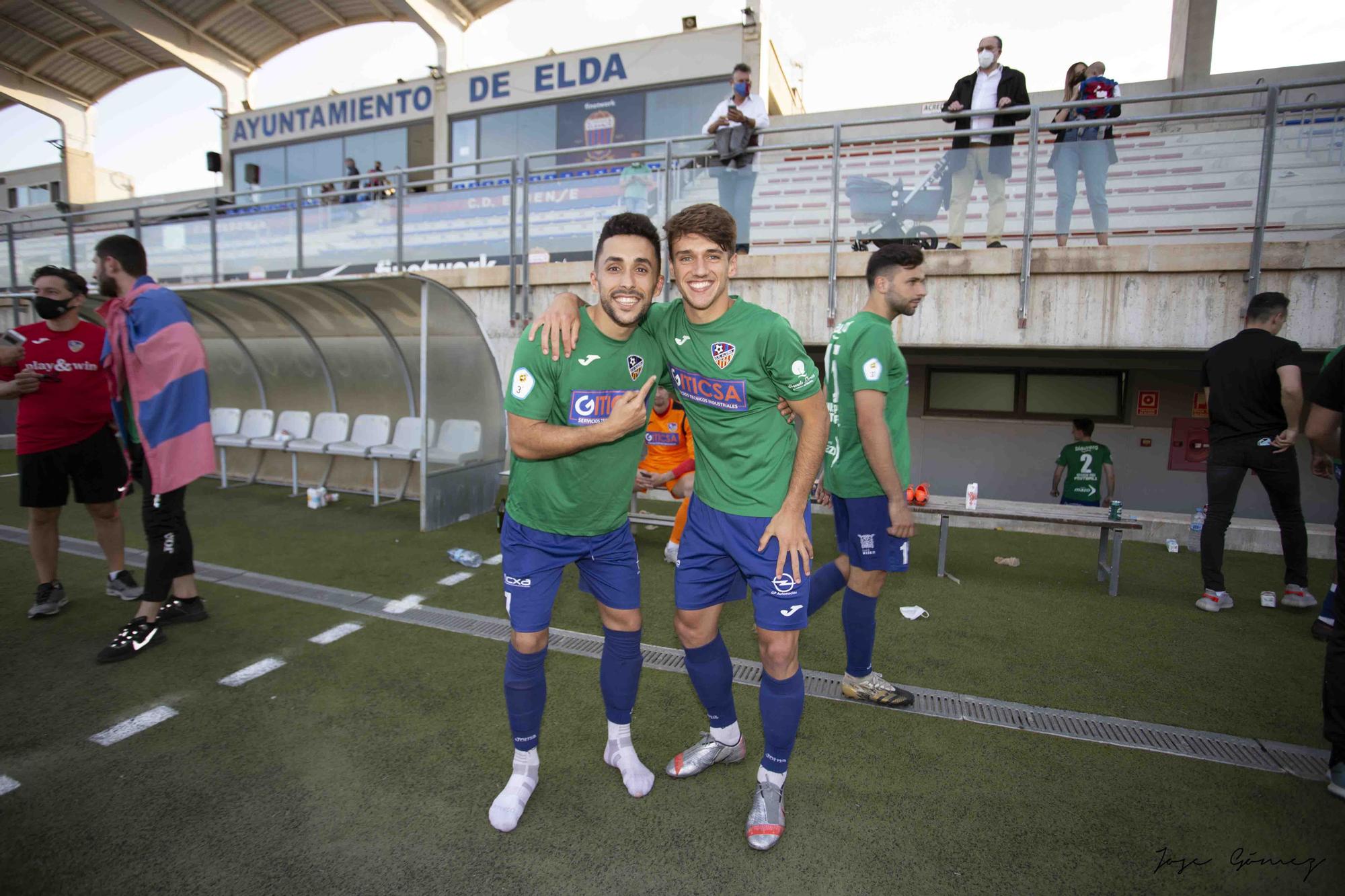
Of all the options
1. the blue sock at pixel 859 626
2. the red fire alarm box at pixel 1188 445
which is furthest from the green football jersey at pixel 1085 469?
the blue sock at pixel 859 626

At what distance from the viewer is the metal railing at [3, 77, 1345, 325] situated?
6172 millimetres

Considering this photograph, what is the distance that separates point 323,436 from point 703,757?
7687 millimetres

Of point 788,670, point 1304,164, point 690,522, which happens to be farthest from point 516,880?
point 1304,164

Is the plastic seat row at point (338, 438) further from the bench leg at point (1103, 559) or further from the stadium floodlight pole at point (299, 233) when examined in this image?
the bench leg at point (1103, 559)

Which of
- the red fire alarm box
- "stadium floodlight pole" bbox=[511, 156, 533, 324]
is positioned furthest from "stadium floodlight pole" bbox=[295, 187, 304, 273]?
the red fire alarm box

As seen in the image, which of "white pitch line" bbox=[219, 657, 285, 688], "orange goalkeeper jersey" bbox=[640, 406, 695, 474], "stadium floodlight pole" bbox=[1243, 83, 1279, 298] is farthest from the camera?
"stadium floodlight pole" bbox=[1243, 83, 1279, 298]

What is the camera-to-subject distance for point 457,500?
7191 mm

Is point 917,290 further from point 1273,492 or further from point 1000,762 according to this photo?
point 1273,492

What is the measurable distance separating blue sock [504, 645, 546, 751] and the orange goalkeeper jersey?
3.35 meters

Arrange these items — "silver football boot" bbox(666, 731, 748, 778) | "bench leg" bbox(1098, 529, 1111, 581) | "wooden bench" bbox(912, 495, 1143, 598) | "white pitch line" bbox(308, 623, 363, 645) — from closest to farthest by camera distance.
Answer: "silver football boot" bbox(666, 731, 748, 778) < "white pitch line" bbox(308, 623, 363, 645) < "wooden bench" bbox(912, 495, 1143, 598) < "bench leg" bbox(1098, 529, 1111, 581)

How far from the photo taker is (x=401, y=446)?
785 cm

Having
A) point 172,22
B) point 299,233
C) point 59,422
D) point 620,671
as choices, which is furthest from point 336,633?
point 172,22

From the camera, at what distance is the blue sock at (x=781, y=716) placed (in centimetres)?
240

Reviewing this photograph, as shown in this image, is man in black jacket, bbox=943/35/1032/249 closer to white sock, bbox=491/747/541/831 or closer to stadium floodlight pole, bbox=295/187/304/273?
white sock, bbox=491/747/541/831
